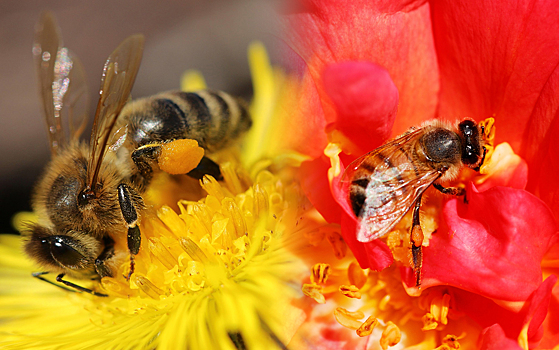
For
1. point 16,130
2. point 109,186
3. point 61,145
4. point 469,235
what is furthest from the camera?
point 16,130

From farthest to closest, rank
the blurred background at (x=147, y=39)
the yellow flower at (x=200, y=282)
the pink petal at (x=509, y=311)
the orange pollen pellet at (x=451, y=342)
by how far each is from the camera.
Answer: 1. the blurred background at (x=147, y=39)
2. the yellow flower at (x=200, y=282)
3. the orange pollen pellet at (x=451, y=342)
4. the pink petal at (x=509, y=311)

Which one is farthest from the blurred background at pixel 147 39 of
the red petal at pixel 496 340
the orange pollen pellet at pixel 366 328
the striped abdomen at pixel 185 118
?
the red petal at pixel 496 340

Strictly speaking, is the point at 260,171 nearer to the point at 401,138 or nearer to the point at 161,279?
the point at 161,279

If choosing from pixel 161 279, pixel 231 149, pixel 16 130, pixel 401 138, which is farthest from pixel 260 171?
pixel 16 130

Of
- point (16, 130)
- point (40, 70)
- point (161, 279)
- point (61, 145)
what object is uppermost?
point (40, 70)

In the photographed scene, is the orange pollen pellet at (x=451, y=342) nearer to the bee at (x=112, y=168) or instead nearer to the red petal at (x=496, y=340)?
the red petal at (x=496, y=340)

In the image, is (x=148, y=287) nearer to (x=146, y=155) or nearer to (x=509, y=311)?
(x=146, y=155)
